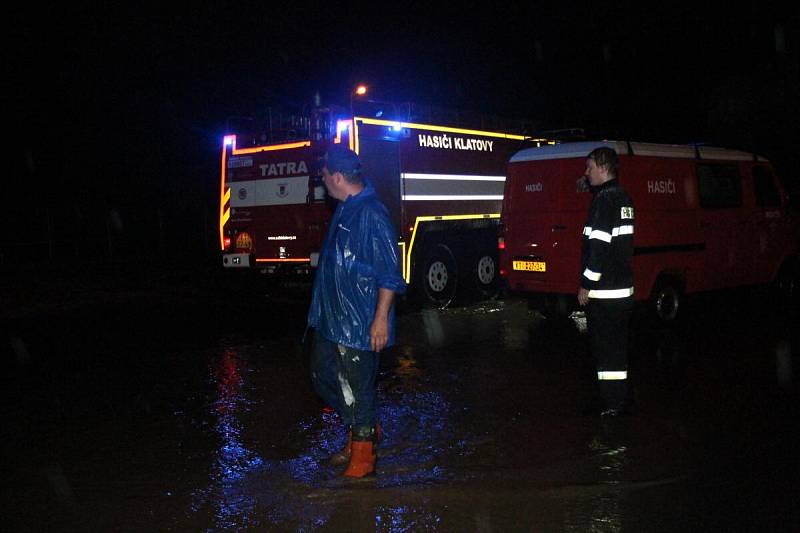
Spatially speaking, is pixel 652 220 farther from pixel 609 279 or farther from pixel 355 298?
pixel 355 298

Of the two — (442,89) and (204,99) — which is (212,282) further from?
(442,89)

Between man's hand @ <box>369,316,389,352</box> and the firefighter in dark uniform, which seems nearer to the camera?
man's hand @ <box>369,316,389,352</box>

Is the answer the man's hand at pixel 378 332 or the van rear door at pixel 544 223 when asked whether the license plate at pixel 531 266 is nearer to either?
the van rear door at pixel 544 223

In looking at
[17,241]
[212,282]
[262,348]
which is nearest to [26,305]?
[212,282]

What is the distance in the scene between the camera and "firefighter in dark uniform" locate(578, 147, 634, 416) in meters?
6.29

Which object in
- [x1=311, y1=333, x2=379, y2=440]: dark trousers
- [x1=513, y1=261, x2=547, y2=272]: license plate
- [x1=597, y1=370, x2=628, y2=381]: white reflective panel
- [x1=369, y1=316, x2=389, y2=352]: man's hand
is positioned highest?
[x1=513, y1=261, x2=547, y2=272]: license plate

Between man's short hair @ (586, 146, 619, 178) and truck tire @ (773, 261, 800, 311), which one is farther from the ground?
man's short hair @ (586, 146, 619, 178)

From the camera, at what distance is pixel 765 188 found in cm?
1167

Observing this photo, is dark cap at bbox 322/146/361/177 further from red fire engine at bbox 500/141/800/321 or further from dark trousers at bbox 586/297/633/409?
red fire engine at bbox 500/141/800/321

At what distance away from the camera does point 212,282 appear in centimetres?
1759

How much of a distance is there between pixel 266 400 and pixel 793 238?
8.49 metres

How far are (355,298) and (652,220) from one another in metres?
5.84

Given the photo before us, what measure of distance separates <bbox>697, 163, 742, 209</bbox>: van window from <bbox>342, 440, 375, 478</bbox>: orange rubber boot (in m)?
6.99

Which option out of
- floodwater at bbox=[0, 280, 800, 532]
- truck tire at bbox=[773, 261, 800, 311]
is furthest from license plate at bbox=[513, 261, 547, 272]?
truck tire at bbox=[773, 261, 800, 311]
